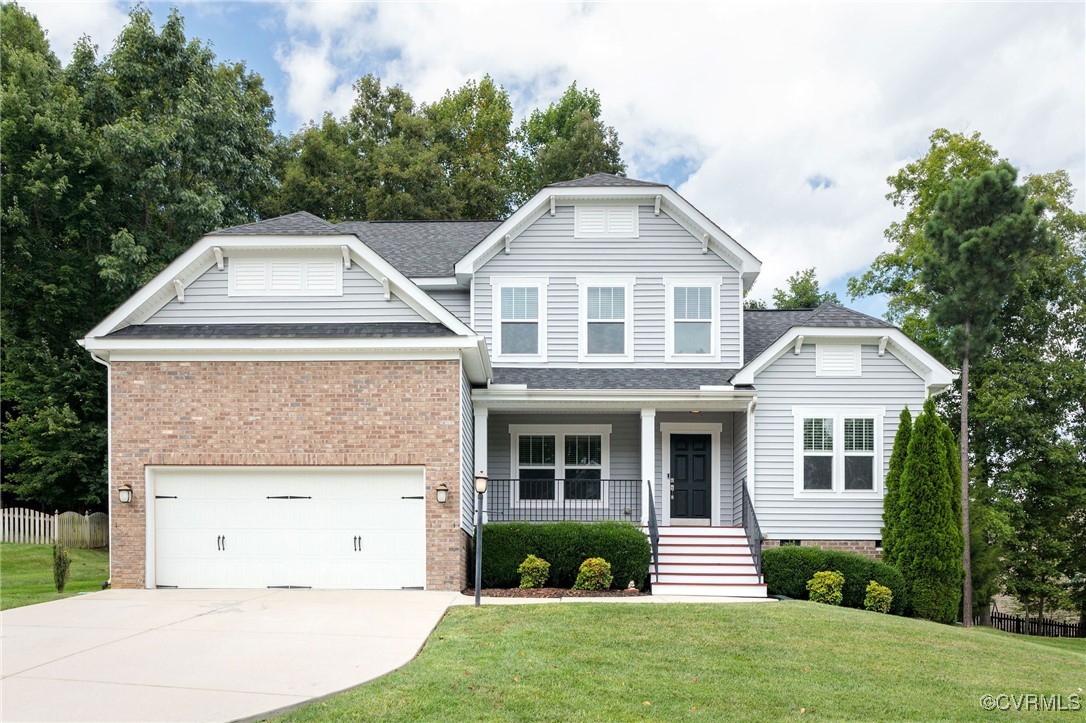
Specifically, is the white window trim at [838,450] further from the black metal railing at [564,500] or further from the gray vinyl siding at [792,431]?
the black metal railing at [564,500]

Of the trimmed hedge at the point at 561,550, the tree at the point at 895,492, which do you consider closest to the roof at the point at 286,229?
the trimmed hedge at the point at 561,550

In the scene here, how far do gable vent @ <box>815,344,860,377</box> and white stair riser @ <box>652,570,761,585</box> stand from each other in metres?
4.29

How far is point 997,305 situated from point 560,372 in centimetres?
957

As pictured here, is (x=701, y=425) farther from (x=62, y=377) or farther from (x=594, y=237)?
(x=62, y=377)

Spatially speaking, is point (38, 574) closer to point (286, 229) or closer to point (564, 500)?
point (286, 229)

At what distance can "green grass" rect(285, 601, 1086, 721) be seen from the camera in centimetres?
772

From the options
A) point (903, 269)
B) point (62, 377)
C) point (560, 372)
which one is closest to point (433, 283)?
point (560, 372)

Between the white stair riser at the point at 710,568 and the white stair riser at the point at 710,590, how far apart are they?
533 millimetres

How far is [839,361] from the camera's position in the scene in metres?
17.8

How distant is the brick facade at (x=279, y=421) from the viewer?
47.5ft

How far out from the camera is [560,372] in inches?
723

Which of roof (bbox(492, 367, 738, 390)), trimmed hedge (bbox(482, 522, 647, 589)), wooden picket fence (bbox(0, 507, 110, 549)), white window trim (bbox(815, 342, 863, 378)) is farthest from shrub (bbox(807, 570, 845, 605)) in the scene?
wooden picket fence (bbox(0, 507, 110, 549))

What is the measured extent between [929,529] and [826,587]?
7.41ft

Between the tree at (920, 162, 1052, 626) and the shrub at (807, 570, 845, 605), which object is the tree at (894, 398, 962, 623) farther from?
the tree at (920, 162, 1052, 626)
